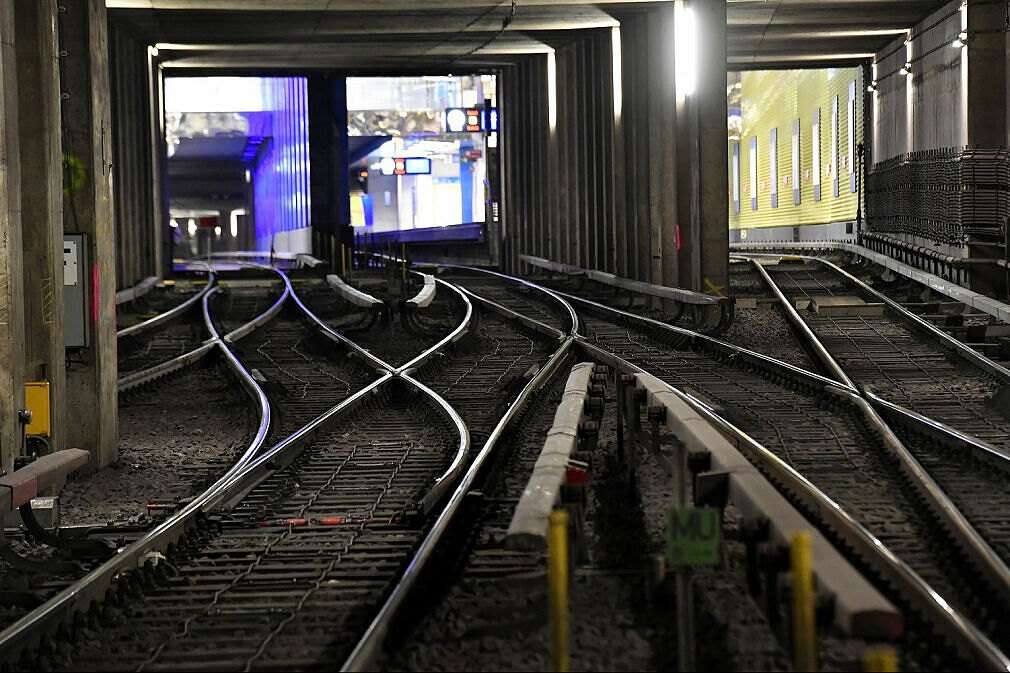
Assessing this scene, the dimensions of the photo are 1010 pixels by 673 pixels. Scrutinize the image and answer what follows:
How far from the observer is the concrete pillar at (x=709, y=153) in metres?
21.6

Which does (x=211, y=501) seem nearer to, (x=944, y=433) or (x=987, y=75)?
(x=944, y=433)

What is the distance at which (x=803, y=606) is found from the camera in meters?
4.20

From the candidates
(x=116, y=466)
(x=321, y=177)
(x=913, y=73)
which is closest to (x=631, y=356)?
(x=116, y=466)

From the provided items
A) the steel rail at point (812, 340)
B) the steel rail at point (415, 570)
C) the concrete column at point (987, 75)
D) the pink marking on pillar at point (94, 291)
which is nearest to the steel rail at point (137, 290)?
the steel rail at point (812, 340)

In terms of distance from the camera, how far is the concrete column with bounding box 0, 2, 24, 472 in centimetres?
859

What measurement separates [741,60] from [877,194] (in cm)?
466

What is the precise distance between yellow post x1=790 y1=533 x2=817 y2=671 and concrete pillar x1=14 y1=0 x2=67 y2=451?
6730 millimetres

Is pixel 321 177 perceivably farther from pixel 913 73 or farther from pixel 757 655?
pixel 757 655

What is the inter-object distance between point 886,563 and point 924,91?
2352 cm

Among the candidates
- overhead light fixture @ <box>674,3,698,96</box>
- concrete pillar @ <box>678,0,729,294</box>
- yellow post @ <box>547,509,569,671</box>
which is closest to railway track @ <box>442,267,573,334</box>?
concrete pillar @ <box>678,0,729,294</box>

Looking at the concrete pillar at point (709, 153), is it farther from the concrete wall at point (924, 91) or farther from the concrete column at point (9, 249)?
the concrete column at point (9, 249)

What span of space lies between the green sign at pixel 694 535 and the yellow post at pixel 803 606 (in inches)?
11.0

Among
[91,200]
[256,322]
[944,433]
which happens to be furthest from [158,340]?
[944,433]

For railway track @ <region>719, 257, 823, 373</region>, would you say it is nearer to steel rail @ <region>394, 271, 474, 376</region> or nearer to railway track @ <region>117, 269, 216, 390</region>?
steel rail @ <region>394, 271, 474, 376</region>
